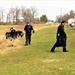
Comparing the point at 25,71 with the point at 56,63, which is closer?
the point at 25,71

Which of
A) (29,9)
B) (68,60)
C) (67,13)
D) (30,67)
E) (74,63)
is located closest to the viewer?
(30,67)

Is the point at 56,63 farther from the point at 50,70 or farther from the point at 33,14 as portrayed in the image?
the point at 33,14

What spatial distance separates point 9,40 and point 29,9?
137 metres

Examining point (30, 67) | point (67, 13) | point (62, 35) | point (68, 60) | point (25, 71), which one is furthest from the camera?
point (67, 13)

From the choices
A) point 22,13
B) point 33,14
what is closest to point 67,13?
point 33,14

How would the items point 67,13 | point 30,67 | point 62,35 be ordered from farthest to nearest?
1. point 67,13
2. point 62,35
3. point 30,67

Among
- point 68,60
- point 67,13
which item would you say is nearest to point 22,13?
point 67,13

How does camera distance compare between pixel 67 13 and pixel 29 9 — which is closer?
pixel 29 9

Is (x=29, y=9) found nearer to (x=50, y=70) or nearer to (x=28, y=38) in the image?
(x=28, y=38)

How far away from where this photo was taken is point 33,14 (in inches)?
6467

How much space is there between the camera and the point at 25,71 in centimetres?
1114

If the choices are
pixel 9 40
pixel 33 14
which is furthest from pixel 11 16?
pixel 9 40

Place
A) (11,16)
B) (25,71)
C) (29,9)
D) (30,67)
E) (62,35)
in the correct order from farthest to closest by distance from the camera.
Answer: (29,9) < (11,16) < (62,35) < (30,67) < (25,71)

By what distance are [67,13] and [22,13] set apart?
38.4 metres
